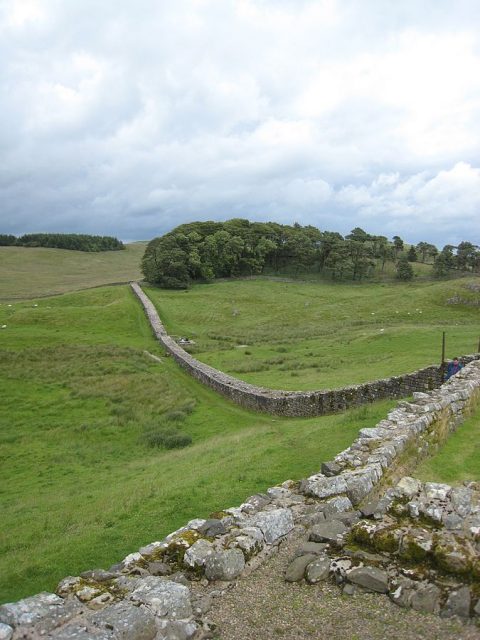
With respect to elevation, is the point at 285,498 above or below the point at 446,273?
below

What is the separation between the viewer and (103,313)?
57562 mm

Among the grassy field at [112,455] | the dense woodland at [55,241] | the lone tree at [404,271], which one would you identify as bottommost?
the grassy field at [112,455]

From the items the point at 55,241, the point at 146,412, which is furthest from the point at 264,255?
the point at 55,241

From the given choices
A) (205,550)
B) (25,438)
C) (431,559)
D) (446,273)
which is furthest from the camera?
(446,273)

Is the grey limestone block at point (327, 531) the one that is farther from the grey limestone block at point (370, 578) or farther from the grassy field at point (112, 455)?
the grassy field at point (112, 455)

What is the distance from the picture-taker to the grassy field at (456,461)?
11.1 metres

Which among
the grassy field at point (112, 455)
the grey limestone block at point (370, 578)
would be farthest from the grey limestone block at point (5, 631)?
the grassy field at point (112, 455)

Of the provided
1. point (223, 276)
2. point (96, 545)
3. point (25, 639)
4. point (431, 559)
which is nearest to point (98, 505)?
point (96, 545)

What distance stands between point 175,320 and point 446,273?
198 ft

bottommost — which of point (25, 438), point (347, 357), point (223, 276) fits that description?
point (25, 438)

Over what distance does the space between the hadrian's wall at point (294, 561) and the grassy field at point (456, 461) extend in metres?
2.12

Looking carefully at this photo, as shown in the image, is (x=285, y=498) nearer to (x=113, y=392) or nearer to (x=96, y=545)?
(x=96, y=545)

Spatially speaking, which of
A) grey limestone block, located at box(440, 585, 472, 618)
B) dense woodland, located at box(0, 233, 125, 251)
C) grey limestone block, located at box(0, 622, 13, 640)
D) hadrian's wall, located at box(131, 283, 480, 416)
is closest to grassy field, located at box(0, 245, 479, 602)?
hadrian's wall, located at box(131, 283, 480, 416)

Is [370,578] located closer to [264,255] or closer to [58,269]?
[264,255]
